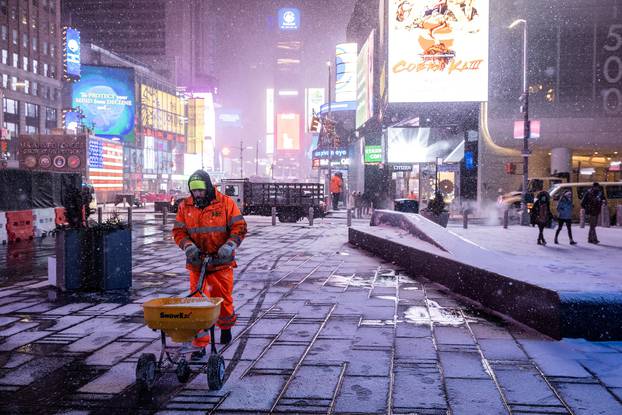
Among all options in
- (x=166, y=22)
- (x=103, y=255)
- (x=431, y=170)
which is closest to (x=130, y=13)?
(x=166, y=22)

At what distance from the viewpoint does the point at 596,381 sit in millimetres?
5398

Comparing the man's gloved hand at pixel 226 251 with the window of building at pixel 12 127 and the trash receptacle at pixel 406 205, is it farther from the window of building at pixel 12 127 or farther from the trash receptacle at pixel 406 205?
the window of building at pixel 12 127

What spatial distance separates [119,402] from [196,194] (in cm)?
205

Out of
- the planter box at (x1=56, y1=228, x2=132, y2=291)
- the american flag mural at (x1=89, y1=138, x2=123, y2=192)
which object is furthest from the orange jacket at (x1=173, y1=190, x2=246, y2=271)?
the american flag mural at (x1=89, y1=138, x2=123, y2=192)

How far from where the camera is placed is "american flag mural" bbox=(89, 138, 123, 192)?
6456cm

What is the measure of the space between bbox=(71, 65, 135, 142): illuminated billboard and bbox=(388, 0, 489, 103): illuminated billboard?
7095cm

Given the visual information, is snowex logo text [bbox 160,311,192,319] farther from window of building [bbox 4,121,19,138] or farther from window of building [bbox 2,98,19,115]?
window of building [bbox 4,121,19,138]

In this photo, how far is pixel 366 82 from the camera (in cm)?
5438

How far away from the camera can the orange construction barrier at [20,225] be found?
20172mm

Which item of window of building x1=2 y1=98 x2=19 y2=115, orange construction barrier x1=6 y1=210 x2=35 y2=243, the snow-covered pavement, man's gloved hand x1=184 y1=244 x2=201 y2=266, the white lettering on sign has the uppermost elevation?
window of building x1=2 y1=98 x2=19 y2=115

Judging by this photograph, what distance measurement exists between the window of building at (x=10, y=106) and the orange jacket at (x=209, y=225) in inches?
3123

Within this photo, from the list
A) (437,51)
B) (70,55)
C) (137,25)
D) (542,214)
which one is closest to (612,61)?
(437,51)

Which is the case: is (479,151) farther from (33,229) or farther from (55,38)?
(55,38)

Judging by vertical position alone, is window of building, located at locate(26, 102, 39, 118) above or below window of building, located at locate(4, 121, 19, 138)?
above
